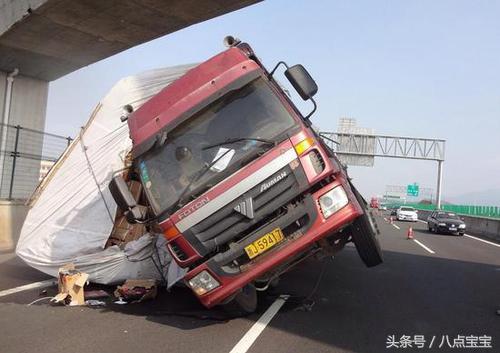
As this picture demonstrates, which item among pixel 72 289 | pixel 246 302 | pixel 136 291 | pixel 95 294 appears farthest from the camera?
pixel 95 294

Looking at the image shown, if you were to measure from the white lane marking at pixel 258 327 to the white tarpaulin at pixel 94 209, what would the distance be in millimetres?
1428

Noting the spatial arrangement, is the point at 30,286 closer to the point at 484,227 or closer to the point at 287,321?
the point at 287,321

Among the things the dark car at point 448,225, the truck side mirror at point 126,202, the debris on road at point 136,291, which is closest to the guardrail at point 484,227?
the dark car at point 448,225

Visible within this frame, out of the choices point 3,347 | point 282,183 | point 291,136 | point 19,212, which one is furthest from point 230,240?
point 19,212

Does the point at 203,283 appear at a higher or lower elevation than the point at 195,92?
lower

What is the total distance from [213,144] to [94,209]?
3110 mm

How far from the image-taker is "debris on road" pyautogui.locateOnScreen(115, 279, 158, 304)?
734cm

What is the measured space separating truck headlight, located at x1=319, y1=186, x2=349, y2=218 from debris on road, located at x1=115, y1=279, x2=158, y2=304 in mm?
2944

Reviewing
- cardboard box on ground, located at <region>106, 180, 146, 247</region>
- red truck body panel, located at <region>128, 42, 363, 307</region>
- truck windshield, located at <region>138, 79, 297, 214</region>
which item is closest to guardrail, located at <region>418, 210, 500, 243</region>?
cardboard box on ground, located at <region>106, 180, 146, 247</region>

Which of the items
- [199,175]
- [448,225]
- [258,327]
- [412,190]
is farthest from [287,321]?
[412,190]

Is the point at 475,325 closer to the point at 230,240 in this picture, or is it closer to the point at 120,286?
the point at 230,240

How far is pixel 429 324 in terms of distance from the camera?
645 cm

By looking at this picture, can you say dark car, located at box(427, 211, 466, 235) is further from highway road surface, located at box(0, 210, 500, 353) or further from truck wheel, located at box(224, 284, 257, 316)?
truck wheel, located at box(224, 284, 257, 316)

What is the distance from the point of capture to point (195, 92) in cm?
631
